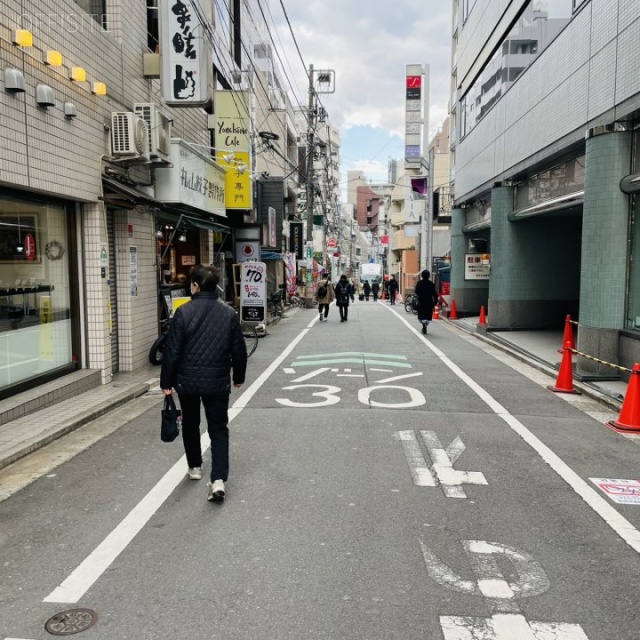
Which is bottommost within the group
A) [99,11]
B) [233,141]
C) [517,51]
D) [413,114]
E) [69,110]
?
[69,110]

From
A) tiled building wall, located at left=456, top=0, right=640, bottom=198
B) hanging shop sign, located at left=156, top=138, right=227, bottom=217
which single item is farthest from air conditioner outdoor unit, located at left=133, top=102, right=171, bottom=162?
tiled building wall, located at left=456, top=0, right=640, bottom=198

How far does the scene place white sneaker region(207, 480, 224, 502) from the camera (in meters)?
4.90

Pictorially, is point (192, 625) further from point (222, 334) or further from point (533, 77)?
point (533, 77)

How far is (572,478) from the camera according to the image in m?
5.62

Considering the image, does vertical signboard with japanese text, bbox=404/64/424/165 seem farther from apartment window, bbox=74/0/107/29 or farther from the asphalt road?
the asphalt road

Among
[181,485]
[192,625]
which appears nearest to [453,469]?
[181,485]

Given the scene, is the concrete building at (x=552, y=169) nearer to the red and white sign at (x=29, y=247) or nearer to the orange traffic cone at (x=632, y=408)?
the orange traffic cone at (x=632, y=408)

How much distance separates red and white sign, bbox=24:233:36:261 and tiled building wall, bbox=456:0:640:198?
30.6ft

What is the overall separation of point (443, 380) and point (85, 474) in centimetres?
657

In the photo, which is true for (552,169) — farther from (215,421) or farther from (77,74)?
(215,421)

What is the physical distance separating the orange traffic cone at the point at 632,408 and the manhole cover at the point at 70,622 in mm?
6633

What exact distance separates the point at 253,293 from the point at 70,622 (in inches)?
564

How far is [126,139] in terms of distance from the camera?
9.35m

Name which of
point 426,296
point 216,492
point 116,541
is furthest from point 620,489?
point 426,296
